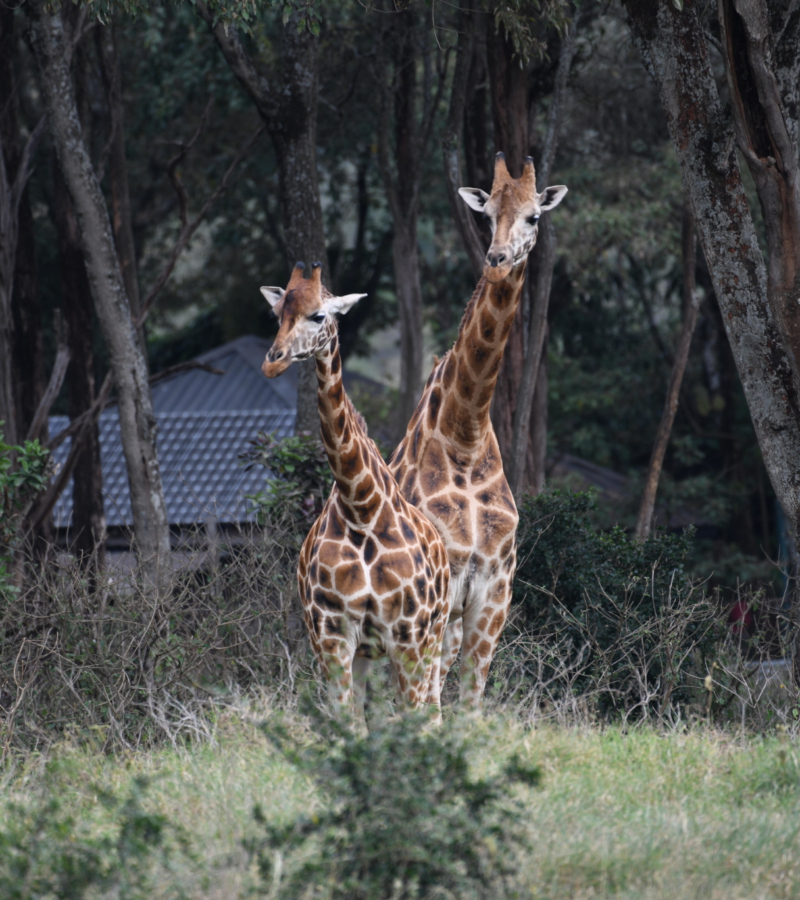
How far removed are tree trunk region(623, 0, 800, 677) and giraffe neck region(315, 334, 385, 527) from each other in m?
3.54

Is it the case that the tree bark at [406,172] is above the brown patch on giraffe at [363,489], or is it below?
above

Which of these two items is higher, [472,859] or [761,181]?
[761,181]

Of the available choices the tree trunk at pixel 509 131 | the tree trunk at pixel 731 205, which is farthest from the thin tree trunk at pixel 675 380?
the tree trunk at pixel 731 205

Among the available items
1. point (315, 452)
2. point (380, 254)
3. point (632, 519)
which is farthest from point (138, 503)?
point (380, 254)

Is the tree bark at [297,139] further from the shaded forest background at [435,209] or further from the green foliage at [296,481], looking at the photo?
the green foliage at [296,481]

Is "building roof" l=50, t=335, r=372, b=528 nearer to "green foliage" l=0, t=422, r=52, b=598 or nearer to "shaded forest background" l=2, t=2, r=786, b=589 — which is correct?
"shaded forest background" l=2, t=2, r=786, b=589

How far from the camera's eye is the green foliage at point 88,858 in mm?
3963

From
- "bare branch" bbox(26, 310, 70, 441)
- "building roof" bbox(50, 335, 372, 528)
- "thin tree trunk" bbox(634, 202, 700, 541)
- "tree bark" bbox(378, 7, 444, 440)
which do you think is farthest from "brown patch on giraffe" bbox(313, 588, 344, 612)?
"building roof" bbox(50, 335, 372, 528)

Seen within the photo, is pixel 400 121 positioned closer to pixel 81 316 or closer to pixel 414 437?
pixel 81 316

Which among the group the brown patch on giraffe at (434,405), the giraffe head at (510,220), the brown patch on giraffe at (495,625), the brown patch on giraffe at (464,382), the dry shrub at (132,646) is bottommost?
the dry shrub at (132,646)

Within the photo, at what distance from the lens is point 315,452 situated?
9.80 metres

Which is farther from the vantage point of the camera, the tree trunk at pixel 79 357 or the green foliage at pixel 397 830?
the tree trunk at pixel 79 357

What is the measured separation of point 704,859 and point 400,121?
1055 cm

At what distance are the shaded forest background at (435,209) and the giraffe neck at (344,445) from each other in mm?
6217
